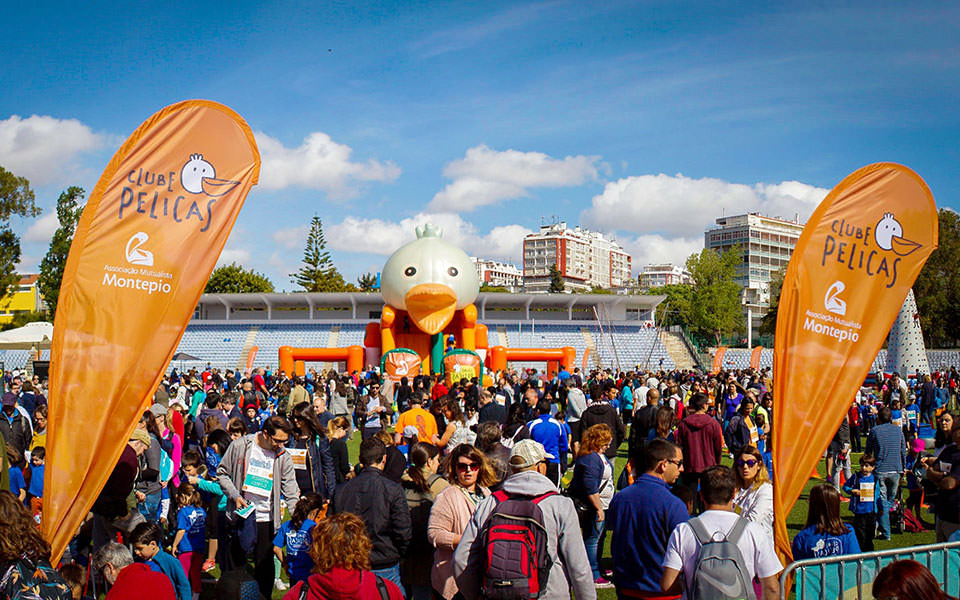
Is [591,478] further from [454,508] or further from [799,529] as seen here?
[799,529]

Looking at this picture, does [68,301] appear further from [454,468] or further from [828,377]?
[828,377]

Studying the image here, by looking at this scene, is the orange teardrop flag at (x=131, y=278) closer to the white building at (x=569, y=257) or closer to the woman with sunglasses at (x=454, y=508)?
the woman with sunglasses at (x=454, y=508)

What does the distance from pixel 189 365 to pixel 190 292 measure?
35911 millimetres

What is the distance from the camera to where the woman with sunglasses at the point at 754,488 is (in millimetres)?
5332

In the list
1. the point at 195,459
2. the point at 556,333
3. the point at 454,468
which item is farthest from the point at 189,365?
the point at 454,468

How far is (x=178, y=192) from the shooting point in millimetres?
5066

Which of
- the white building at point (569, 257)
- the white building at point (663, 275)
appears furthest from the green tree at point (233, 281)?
the white building at point (663, 275)

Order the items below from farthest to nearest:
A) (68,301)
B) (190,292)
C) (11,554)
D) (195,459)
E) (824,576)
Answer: (195,459) < (190,292) < (68,301) < (824,576) < (11,554)

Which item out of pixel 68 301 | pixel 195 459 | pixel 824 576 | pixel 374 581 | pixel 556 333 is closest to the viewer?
pixel 374 581

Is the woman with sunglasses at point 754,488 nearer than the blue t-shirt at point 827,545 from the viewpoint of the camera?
No

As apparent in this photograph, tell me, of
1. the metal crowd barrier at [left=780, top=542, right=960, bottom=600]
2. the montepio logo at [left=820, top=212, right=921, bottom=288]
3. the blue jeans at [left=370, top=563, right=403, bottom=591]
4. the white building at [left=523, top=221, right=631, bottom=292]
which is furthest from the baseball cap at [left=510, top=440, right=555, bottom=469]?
the white building at [left=523, top=221, right=631, bottom=292]

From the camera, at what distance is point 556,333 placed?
4425 centimetres

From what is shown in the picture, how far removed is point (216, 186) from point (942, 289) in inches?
2083

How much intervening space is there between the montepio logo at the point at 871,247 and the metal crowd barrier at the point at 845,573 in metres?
2.11
